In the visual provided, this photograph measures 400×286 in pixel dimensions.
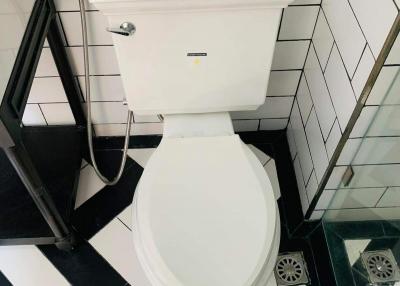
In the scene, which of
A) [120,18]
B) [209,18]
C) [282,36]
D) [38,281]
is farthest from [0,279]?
[282,36]

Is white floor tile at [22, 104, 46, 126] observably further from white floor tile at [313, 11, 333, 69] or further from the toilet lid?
white floor tile at [313, 11, 333, 69]

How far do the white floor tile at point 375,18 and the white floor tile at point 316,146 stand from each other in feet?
1.30

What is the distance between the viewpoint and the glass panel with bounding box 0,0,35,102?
3.14 feet

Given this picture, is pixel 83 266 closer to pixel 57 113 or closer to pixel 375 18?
pixel 57 113

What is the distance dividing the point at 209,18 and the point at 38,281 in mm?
952

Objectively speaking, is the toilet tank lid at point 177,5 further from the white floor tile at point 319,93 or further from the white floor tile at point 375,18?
the white floor tile at point 319,93

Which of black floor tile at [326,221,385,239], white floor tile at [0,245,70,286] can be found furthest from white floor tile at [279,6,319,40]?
white floor tile at [0,245,70,286]

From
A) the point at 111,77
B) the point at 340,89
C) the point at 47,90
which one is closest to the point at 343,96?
the point at 340,89

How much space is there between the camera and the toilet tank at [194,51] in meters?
0.96

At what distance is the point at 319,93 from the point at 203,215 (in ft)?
1.70

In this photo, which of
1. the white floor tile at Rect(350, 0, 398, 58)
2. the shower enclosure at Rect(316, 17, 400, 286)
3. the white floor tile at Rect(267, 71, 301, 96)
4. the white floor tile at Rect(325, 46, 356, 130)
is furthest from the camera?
the white floor tile at Rect(267, 71, 301, 96)

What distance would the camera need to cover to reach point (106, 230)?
1411 mm

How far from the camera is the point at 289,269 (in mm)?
1345

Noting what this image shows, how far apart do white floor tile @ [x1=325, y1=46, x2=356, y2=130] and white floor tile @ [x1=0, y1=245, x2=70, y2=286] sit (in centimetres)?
96
